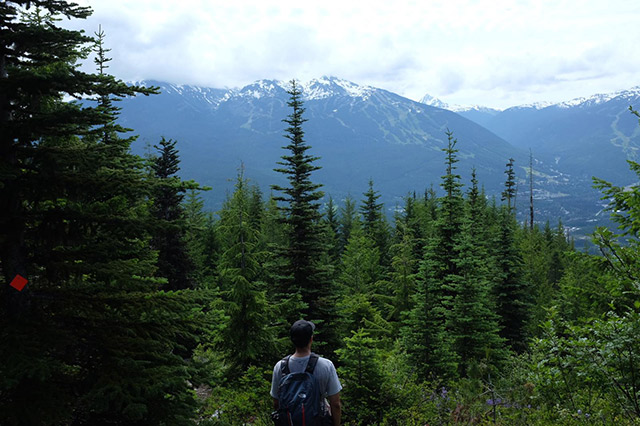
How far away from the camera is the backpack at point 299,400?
4570 millimetres

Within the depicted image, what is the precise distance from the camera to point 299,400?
4613 mm

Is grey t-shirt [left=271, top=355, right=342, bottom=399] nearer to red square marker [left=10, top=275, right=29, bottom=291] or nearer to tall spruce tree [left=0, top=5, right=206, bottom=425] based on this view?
tall spruce tree [left=0, top=5, right=206, bottom=425]

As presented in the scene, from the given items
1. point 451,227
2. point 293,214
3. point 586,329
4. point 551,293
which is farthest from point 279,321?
point 551,293

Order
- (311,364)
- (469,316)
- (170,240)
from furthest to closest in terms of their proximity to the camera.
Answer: (170,240) < (469,316) < (311,364)

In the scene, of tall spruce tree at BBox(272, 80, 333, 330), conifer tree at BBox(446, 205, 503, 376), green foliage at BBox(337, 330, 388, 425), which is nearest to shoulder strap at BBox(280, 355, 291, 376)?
green foliage at BBox(337, 330, 388, 425)

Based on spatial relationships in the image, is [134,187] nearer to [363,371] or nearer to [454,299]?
[363,371]

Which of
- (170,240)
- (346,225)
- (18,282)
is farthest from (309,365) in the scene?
(346,225)

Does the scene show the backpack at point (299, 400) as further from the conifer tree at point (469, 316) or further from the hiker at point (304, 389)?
the conifer tree at point (469, 316)

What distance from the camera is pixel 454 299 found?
19.0 meters

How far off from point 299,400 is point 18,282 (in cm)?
325

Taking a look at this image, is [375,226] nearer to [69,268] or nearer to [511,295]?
[511,295]

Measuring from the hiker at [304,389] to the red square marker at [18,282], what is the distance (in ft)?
9.52

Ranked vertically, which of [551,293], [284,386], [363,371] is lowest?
[551,293]

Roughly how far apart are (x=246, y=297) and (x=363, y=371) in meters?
7.30
